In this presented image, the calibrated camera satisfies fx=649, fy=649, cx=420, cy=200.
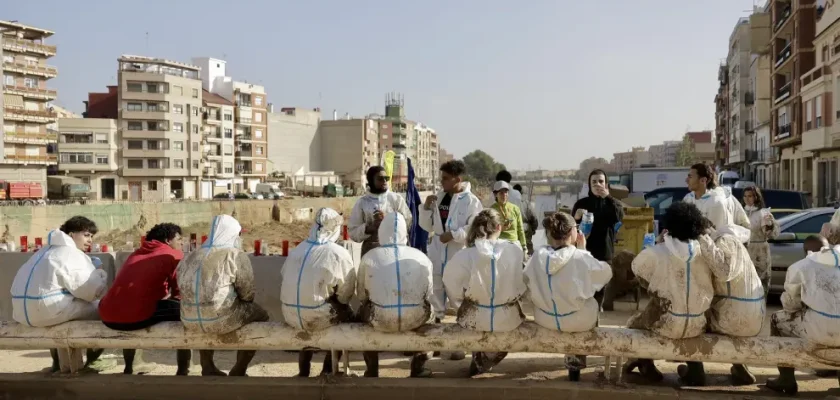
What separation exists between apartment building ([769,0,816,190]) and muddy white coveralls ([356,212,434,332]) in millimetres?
36916

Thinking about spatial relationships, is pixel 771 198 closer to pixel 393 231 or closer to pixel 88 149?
pixel 393 231

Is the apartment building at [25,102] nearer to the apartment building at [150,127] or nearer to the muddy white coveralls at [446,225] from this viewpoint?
the apartment building at [150,127]

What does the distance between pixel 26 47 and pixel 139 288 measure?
6628 cm

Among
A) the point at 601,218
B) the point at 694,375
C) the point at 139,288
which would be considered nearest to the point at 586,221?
the point at 601,218

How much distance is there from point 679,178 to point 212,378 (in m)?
17.8

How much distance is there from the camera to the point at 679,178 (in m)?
20.0

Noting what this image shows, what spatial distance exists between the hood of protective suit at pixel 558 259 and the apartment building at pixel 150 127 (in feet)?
213

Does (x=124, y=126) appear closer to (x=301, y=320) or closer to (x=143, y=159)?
(x=143, y=159)

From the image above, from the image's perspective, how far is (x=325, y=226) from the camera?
4.92m

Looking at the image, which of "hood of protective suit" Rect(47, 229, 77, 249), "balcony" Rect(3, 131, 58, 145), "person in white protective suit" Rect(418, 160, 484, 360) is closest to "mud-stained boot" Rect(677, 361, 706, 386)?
"person in white protective suit" Rect(418, 160, 484, 360)

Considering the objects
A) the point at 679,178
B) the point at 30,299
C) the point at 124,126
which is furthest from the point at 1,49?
the point at 30,299

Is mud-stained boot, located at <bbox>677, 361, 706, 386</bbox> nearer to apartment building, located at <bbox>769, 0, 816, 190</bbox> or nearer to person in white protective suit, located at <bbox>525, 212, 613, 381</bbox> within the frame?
person in white protective suit, located at <bbox>525, 212, 613, 381</bbox>

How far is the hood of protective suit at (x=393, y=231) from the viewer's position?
16.1 feet

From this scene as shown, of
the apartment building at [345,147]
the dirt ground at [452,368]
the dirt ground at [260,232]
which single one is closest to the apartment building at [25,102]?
the dirt ground at [260,232]
